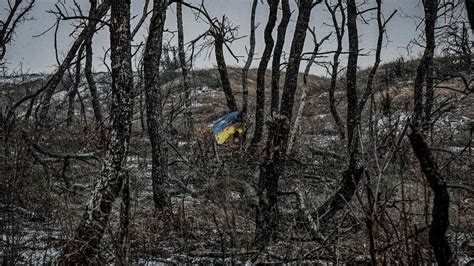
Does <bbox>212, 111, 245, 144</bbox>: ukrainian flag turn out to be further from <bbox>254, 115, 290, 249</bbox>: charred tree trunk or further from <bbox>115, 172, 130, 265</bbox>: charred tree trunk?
<bbox>115, 172, 130, 265</bbox>: charred tree trunk

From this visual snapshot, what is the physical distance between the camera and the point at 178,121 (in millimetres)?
23188

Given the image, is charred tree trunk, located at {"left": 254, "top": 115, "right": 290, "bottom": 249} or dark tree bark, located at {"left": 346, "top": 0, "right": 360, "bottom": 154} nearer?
charred tree trunk, located at {"left": 254, "top": 115, "right": 290, "bottom": 249}

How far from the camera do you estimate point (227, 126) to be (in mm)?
12031

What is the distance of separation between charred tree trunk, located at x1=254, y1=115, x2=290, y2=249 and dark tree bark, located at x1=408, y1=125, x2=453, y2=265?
10.2ft

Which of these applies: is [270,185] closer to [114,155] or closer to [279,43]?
[114,155]

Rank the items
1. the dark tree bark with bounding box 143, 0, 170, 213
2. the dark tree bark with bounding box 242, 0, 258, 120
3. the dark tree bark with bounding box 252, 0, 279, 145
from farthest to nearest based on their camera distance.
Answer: the dark tree bark with bounding box 242, 0, 258, 120 < the dark tree bark with bounding box 252, 0, 279, 145 < the dark tree bark with bounding box 143, 0, 170, 213

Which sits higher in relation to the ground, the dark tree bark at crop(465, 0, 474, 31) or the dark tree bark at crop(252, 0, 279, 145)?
the dark tree bark at crop(252, 0, 279, 145)

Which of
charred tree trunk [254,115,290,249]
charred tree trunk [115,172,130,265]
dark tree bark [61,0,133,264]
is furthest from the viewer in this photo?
charred tree trunk [254,115,290,249]

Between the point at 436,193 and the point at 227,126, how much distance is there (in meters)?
10.1

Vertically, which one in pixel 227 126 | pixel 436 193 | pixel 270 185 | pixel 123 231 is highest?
pixel 227 126

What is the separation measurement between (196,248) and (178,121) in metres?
18.0

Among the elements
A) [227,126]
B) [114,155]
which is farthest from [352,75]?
[114,155]

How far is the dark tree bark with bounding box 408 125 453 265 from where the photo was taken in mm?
1968

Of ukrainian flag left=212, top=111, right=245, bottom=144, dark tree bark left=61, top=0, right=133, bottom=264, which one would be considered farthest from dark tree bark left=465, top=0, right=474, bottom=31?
ukrainian flag left=212, top=111, right=245, bottom=144
